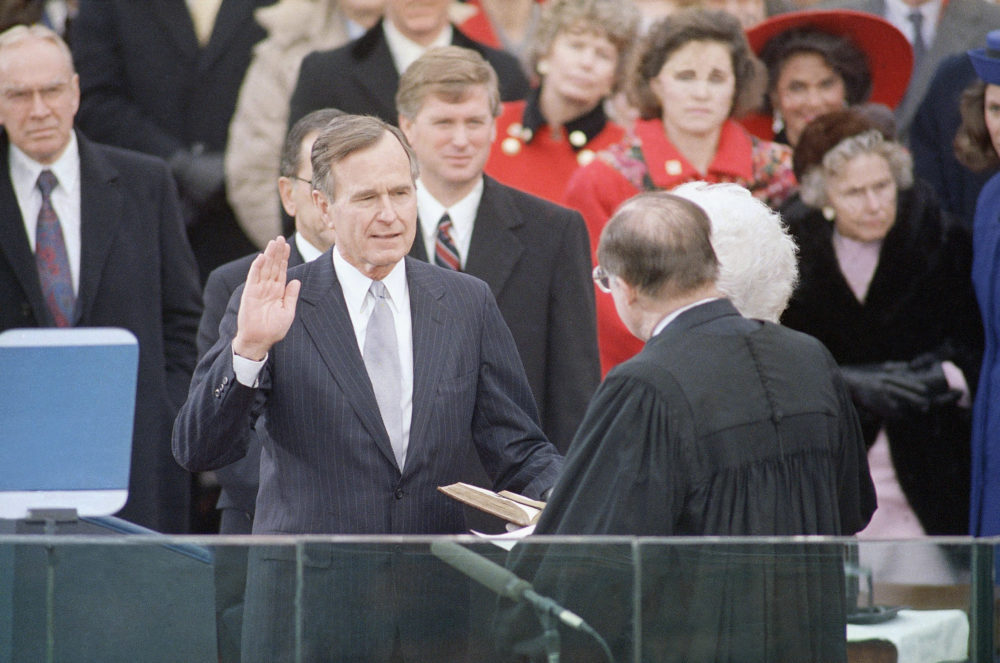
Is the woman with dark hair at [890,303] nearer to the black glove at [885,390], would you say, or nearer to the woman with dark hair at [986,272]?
the black glove at [885,390]

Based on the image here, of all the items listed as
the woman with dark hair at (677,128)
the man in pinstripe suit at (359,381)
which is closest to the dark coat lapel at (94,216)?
the woman with dark hair at (677,128)

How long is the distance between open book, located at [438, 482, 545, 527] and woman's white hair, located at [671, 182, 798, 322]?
23.6 inches

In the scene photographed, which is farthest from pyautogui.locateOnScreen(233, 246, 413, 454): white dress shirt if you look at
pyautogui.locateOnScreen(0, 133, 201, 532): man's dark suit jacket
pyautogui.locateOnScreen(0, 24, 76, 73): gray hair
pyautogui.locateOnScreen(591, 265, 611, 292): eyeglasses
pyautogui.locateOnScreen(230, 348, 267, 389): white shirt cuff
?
pyautogui.locateOnScreen(0, 24, 76, 73): gray hair

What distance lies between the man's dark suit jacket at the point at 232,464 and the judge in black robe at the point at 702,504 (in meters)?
1.40

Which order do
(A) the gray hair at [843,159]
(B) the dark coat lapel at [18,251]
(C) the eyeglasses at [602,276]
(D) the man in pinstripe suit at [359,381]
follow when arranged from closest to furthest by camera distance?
(C) the eyeglasses at [602,276]
(D) the man in pinstripe suit at [359,381]
(B) the dark coat lapel at [18,251]
(A) the gray hair at [843,159]

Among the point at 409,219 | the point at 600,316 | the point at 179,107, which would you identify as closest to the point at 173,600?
the point at 409,219

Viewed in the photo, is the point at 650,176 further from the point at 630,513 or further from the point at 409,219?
the point at 630,513

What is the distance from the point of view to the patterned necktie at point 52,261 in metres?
4.80

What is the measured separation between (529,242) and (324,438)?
62.1 inches

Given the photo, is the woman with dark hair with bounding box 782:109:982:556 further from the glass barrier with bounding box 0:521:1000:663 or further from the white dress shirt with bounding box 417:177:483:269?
the glass barrier with bounding box 0:521:1000:663

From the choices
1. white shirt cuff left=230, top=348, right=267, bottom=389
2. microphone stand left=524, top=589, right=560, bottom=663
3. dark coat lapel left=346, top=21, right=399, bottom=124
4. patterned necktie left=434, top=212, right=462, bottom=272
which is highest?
dark coat lapel left=346, top=21, right=399, bottom=124

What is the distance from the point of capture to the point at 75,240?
4.90 m

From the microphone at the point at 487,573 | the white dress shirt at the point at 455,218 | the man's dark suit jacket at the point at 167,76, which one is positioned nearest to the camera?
the microphone at the point at 487,573

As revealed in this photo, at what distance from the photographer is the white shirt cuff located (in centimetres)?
287
